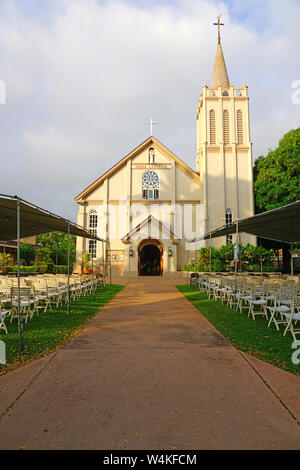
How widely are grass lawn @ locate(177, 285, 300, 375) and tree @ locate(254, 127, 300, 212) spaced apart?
19.4 meters

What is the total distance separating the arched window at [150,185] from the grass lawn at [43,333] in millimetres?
20261

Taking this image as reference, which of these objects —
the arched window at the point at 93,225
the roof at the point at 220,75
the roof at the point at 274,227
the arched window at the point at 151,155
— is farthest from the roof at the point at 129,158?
the roof at the point at 274,227

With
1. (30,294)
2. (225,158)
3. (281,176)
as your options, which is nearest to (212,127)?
(225,158)

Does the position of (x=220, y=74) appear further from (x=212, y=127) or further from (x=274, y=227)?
(x=274, y=227)

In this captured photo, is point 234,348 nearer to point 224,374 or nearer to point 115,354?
point 224,374

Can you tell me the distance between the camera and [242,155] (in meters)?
29.7

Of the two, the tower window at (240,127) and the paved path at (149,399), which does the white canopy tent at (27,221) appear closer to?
the paved path at (149,399)

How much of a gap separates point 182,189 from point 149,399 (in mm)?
27605

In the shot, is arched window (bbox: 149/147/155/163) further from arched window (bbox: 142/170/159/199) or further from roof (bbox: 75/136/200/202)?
arched window (bbox: 142/170/159/199)

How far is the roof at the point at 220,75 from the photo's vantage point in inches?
1216

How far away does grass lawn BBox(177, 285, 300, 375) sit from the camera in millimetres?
5439

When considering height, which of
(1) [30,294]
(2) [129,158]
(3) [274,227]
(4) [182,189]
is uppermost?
(2) [129,158]

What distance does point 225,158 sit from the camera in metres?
29.6

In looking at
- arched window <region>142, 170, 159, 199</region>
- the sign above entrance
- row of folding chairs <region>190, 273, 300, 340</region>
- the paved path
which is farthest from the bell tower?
the paved path
